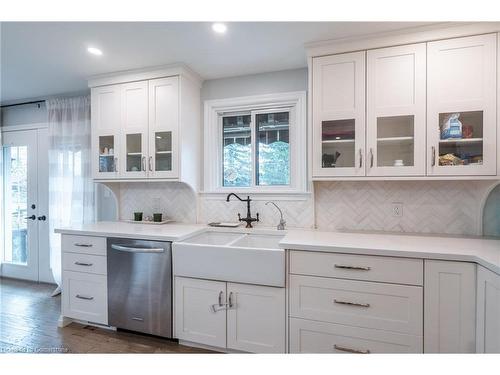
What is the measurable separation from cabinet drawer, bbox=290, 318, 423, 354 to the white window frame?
1.10 metres

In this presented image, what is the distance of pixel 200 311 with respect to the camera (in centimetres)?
193

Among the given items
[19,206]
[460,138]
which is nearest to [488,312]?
[460,138]

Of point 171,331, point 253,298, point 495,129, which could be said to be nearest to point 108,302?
point 171,331

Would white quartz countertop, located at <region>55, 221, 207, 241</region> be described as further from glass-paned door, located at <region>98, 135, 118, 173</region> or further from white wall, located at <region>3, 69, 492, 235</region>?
glass-paned door, located at <region>98, 135, 118, 173</region>

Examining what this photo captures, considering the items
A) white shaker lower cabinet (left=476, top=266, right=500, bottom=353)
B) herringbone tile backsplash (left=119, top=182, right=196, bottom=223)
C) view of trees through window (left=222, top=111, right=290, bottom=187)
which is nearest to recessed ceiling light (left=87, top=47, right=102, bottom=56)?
view of trees through window (left=222, top=111, right=290, bottom=187)

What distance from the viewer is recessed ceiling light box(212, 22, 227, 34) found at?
5.73 ft

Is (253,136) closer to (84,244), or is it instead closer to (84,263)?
(84,244)

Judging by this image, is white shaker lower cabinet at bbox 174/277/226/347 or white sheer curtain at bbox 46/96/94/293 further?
white sheer curtain at bbox 46/96/94/293

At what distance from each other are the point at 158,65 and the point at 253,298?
2189 millimetres

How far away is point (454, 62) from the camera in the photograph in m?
1.73

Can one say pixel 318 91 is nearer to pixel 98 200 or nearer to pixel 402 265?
pixel 402 265

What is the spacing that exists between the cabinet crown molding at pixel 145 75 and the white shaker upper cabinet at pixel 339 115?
3.84ft
